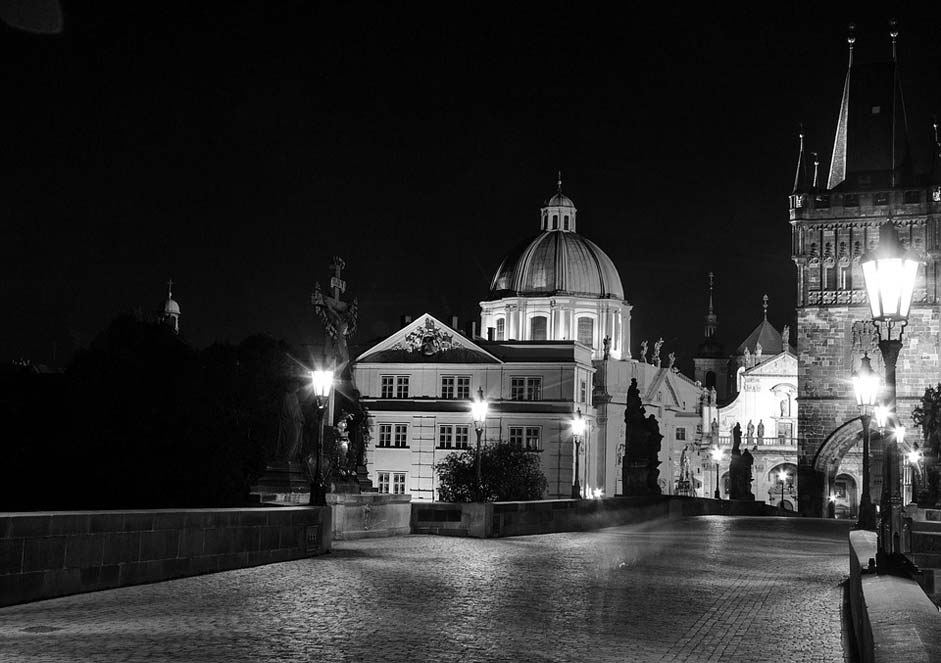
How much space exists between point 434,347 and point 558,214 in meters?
26.8

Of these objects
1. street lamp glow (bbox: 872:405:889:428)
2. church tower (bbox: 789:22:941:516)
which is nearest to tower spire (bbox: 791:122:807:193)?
church tower (bbox: 789:22:941:516)

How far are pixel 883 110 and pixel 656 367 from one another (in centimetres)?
3832

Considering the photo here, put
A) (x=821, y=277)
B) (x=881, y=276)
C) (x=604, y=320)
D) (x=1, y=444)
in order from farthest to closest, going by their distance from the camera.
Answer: (x=604, y=320), (x=821, y=277), (x=1, y=444), (x=881, y=276)

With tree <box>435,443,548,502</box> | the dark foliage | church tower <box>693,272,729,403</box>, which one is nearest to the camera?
the dark foliage

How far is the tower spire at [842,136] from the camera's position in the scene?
77.8m

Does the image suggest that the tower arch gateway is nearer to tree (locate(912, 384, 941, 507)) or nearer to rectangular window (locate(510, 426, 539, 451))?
rectangular window (locate(510, 426, 539, 451))

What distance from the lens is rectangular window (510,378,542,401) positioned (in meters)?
85.7

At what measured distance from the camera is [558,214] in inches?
4291

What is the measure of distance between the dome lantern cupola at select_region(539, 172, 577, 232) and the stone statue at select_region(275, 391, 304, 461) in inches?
3213

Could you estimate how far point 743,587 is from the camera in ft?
59.4

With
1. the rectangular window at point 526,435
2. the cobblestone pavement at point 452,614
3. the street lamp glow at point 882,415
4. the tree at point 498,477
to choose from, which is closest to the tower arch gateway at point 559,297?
the rectangular window at point 526,435

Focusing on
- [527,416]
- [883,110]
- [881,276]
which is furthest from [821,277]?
[881,276]

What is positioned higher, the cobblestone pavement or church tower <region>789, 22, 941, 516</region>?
church tower <region>789, 22, 941, 516</region>

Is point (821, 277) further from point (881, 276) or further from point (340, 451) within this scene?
point (881, 276)
